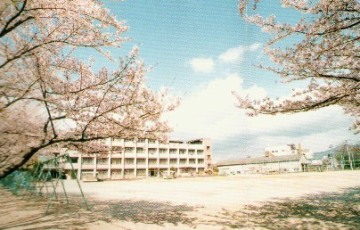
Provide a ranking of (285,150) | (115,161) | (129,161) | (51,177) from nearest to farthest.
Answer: (51,177)
(115,161)
(129,161)
(285,150)

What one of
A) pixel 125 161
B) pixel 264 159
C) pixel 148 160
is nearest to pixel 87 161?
pixel 125 161

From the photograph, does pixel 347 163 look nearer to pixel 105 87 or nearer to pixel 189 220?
pixel 189 220

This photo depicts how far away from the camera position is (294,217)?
8.41 m

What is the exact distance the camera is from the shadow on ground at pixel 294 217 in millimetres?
7363

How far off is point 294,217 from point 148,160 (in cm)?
6948

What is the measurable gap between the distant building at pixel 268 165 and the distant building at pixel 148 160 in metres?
7.76

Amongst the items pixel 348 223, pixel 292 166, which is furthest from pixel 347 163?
pixel 348 223

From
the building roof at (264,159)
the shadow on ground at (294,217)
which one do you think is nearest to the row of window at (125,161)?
the building roof at (264,159)

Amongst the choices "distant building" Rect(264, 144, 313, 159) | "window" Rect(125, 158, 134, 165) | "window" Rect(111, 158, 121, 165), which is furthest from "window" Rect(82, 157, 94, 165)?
"distant building" Rect(264, 144, 313, 159)

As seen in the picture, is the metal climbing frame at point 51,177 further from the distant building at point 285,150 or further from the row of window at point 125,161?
the distant building at point 285,150

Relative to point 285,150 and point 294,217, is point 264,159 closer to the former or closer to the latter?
point 285,150

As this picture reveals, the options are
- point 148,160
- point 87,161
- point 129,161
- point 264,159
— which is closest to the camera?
point 87,161

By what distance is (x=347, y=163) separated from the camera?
46125 mm

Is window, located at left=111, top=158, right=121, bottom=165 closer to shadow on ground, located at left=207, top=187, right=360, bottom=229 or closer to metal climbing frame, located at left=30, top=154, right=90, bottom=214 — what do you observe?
metal climbing frame, located at left=30, top=154, right=90, bottom=214
